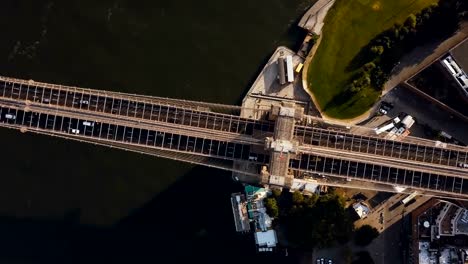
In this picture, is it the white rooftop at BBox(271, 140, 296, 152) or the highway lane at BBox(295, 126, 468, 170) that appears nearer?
the white rooftop at BBox(271, 140, 296, 152)

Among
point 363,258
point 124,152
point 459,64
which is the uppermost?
point 459,64

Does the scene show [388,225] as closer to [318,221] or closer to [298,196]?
[318,221]

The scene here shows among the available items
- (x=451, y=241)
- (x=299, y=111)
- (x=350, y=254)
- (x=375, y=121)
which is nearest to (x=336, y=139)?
(x=299, y=111)

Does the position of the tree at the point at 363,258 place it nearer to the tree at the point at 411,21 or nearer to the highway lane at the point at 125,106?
the highway lane at the point at 125,106

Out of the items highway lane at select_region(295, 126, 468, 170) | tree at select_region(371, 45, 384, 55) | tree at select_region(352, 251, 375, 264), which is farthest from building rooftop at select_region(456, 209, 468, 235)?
tree at select_region(371, 45, 384, 55)

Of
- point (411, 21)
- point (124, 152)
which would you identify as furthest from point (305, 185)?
point (411, 21)

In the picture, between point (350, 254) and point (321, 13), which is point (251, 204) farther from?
point (321, 13)

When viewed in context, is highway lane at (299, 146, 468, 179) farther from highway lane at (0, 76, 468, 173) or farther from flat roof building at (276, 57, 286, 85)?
flat roof building at (276, 57, 286, 85)
